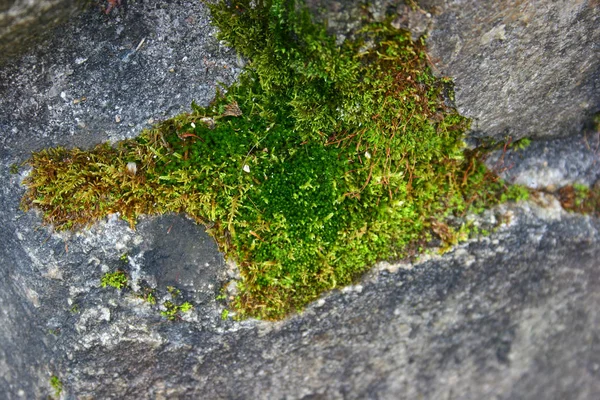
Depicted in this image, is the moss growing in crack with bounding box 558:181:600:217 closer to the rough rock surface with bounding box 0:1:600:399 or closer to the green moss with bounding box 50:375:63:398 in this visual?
the rough rock surface with bounding box 0:1:600:399

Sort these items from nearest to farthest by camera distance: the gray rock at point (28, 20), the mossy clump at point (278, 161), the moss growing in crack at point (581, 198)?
the gray rock at point (28, 20) < the mossy clump at point (278, 161) < the moss growing in crack at point (581, 198)

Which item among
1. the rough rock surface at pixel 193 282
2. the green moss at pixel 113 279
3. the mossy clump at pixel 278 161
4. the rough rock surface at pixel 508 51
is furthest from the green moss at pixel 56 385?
the rough rock surface at pixel 508 51

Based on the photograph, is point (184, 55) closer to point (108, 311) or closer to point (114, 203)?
point (114, 203)

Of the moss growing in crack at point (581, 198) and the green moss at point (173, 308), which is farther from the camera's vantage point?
the moss growing in crack at point (581, 198)

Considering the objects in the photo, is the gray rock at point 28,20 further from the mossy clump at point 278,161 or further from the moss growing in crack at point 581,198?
the moss growing in crack at point 581,198

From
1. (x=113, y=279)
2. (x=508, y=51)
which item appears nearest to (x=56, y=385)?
(x=113, y=279)

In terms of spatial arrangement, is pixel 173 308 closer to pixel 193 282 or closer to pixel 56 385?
pixel 193 282
